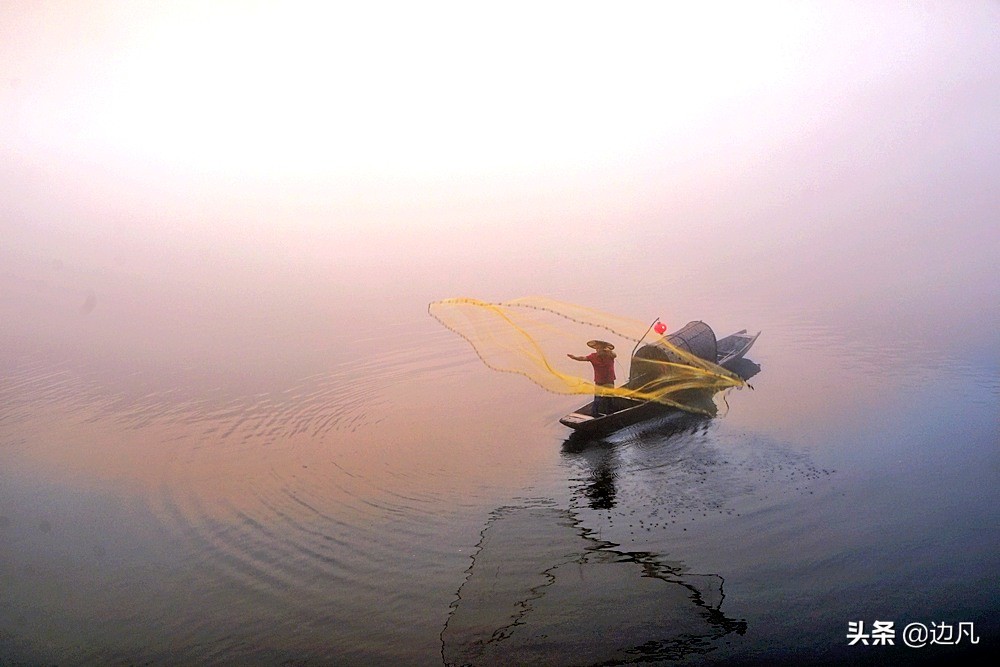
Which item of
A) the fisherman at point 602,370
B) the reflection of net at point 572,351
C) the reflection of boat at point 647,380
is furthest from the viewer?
the reflection of net at point 572,351

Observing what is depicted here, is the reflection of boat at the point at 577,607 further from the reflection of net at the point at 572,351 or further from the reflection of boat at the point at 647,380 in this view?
the reflection of net at the point at 572,351

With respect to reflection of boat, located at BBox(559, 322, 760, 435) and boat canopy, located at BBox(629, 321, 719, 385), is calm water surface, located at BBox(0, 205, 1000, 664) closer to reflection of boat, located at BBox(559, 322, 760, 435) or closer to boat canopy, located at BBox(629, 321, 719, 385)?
reflection of boat, located at BBox(559, 322, 760, 435)

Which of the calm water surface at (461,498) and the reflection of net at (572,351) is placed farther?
the reflection of net at (572,351)

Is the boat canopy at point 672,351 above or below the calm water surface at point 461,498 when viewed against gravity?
above

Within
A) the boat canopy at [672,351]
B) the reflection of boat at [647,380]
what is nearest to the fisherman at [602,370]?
the reflection of boat at [647,380]

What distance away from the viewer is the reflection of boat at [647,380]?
4.71m

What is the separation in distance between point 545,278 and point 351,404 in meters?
2.69

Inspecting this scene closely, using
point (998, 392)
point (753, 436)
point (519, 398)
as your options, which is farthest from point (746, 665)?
point (998, 392)

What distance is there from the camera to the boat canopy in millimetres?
5066

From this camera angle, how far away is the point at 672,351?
508cm

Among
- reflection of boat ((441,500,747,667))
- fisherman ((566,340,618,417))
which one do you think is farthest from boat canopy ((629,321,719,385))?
reflection of boat ((441,500,747,667))

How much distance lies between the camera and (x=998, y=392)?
4.88 metres

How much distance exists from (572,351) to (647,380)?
4.45 ft

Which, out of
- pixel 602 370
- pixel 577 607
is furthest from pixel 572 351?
pixel 577 607
